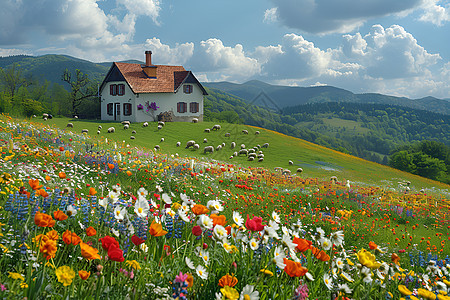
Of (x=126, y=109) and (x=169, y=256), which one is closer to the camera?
(x=169, y=256)

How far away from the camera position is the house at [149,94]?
4331cm

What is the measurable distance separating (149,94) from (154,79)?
3.80 meters

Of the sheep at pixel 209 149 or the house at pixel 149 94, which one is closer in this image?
the sheep at pixel 209 149

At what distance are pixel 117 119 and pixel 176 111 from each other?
8580mm

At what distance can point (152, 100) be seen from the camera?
4412 centimetres

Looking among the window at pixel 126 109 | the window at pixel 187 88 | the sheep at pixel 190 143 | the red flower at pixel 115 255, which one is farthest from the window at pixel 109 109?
the red flower at pixel 115 255

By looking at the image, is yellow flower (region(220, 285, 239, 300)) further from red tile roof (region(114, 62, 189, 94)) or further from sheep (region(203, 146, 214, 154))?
red tile roof (region(114, 62, 189, 94))

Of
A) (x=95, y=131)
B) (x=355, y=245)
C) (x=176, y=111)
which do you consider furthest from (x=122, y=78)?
(x=355, y=245)

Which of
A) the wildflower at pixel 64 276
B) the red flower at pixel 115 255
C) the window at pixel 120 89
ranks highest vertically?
the window at pixel 120 89

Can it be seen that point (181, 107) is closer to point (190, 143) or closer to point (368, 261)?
point (190, 143)

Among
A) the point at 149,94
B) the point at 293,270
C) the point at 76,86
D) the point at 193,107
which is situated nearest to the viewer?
the point at 293,270

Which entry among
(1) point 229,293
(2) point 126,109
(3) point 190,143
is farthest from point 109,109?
(1) point 229,293

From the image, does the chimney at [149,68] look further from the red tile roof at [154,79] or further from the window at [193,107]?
the window at [193,107]

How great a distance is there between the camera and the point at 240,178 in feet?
44.5
